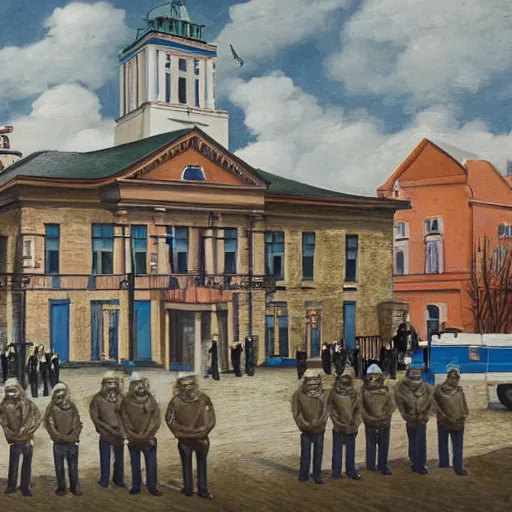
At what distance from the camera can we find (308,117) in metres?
6.45

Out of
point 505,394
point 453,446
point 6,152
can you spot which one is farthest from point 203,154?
point 505,394

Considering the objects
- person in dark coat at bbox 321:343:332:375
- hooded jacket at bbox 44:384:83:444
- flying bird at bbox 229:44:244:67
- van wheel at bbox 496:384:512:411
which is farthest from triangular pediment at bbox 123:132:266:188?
van wheel at bbox 496:384:512:411

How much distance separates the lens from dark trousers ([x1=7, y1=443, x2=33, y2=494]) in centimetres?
520

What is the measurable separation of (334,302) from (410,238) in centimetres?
75

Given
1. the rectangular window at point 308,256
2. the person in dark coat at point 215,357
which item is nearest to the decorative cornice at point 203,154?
the rectangular window at point 308,256

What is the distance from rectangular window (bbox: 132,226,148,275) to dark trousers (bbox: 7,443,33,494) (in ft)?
4.35

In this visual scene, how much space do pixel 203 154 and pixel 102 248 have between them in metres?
0.89

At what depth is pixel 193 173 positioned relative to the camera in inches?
240

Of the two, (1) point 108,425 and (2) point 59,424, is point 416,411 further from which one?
(2) point 59,424

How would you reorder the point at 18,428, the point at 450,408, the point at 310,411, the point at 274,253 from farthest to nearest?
the point at 274,253
the point at 450,408
the point at 310,411
the point at 18,428

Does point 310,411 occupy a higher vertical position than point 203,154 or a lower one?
lower

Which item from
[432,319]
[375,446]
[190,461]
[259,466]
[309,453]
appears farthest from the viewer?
[432,319]

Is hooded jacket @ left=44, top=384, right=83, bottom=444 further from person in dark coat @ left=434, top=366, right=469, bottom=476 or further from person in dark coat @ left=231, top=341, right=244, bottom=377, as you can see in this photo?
person in dark coat @ left=434, top=366, right=469, bottom=476

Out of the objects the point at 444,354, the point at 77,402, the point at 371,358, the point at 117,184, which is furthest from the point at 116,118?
the point at 444,354
